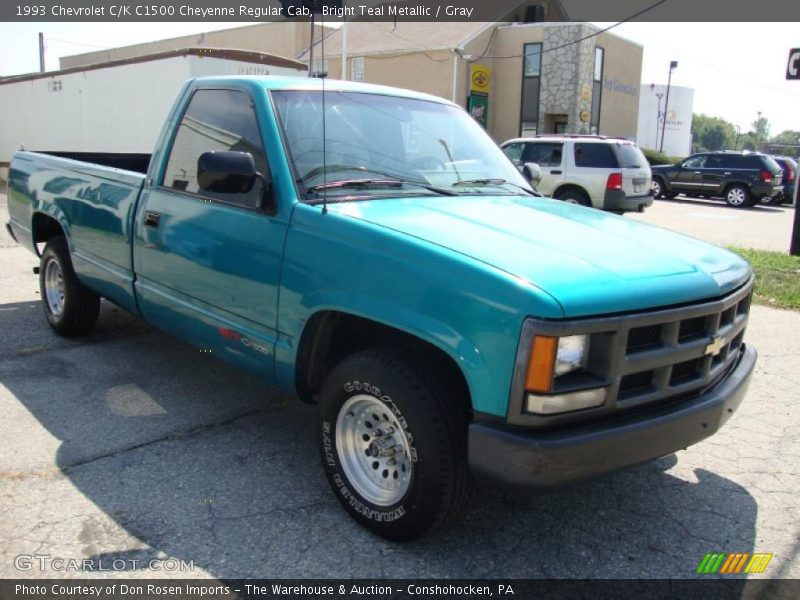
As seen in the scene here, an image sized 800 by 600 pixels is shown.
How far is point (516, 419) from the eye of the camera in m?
2.44

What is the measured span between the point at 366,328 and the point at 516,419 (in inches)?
38.7

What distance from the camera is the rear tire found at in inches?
213

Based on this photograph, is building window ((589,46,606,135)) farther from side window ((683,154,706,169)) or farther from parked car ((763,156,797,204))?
parked car ((763,156,797,204))

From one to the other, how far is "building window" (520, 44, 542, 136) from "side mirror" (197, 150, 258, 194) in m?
28.5

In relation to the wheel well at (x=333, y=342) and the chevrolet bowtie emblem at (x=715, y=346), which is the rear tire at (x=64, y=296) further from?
the chevrolet bowtie emblem at (x=715, y=346)

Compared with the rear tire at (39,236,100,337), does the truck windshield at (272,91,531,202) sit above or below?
above

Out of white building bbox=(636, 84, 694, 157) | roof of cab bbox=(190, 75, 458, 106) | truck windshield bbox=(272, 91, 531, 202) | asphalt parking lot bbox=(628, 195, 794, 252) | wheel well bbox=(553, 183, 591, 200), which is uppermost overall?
white building bbox=(636, 84, 694, 157)

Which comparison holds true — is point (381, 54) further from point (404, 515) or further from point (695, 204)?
point (404, 515)

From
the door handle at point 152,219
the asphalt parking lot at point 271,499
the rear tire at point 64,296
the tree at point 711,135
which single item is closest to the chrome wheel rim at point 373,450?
the asphalt parking lot at point 271,499

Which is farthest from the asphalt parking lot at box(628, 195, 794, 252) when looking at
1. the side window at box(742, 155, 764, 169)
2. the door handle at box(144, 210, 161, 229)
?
the door handle at box(144, 210, 161, 229)

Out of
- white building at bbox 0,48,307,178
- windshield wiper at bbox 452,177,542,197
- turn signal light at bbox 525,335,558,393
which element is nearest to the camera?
turn signal light at bbox 525,335,558,393

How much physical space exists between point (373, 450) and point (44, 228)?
4.13 m

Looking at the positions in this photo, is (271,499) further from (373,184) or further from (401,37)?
(401,37)

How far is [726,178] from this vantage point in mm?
22594
